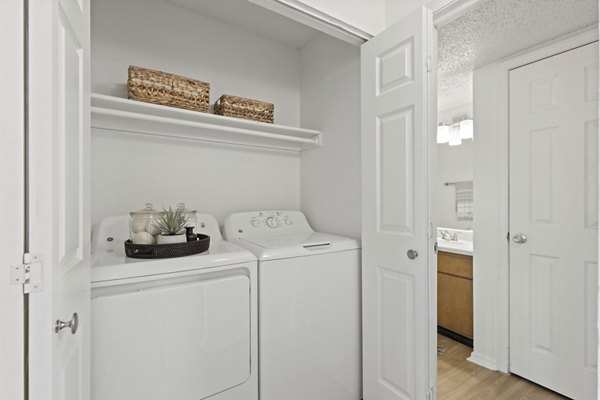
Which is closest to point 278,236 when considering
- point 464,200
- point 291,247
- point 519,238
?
point 291,247

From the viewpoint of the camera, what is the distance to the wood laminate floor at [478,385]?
6.23 feet

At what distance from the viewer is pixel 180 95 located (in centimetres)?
170

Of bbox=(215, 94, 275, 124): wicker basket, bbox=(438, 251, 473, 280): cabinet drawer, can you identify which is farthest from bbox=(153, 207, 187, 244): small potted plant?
bbox=(438, 251, 473, 280): cabinet drawer

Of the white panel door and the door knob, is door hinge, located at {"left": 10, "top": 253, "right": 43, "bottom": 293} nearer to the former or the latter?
the door knob

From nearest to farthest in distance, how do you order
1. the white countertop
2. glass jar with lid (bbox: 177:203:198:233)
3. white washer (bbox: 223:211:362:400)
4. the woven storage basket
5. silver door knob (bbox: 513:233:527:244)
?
white washer (bbox: 223:211:362:400), the woven storage basket, glass jar with lid (bbox: 177:203:198:233), silver door knob (bbox: 513:233:527:244), the white countertop

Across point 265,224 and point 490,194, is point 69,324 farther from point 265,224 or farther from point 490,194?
point 490,194

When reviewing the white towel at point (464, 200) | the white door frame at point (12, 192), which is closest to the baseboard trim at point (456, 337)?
the white towel at point (464, 200)

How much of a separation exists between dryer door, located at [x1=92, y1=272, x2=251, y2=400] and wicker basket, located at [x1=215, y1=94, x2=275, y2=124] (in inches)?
41.6

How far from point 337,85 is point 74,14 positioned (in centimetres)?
158

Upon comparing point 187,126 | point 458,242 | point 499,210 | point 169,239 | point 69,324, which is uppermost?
point 187,126

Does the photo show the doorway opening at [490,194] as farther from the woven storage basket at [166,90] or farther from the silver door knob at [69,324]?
the silver door knob at [69,324]

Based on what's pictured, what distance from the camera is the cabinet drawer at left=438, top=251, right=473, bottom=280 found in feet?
8.11

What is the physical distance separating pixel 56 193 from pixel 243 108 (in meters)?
1.39

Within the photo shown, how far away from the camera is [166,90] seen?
5.44 feet
